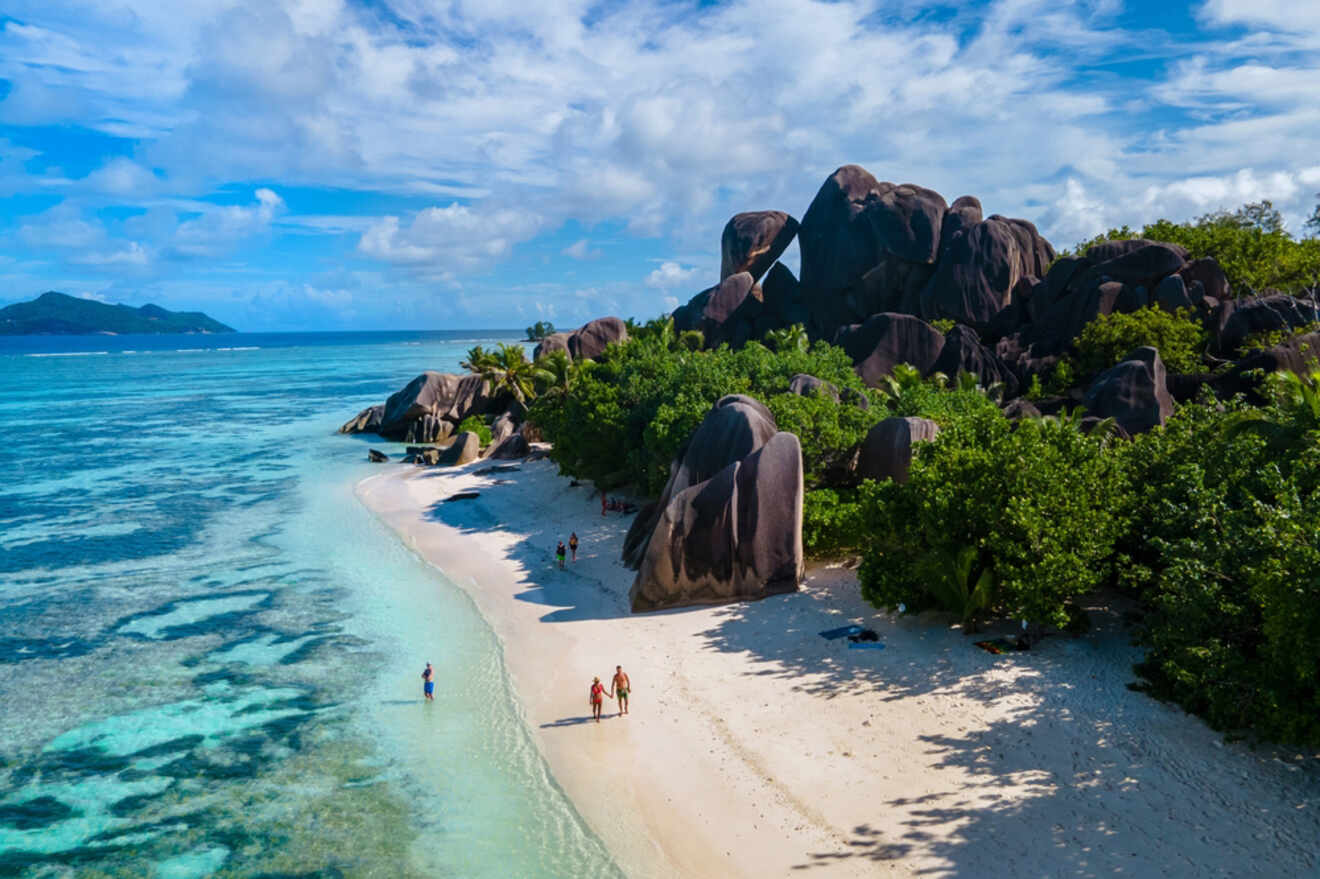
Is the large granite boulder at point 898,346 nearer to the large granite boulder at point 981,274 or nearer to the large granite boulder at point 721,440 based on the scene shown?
the large granite boulder at point 981,274

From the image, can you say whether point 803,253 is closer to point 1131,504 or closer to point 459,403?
point 459,403

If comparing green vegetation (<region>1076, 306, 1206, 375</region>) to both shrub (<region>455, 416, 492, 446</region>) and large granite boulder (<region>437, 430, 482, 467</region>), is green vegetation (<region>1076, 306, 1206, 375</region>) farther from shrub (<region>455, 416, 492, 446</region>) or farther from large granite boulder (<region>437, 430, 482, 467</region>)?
shrub (<region>455, 416, 492, 446</region>)

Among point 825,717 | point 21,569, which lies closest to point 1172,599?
point 825,717

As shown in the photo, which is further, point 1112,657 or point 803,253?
point 803,253

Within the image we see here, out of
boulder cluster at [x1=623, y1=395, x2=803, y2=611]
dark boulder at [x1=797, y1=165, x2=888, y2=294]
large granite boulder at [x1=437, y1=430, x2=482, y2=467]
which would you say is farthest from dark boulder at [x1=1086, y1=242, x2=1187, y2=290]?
large granite boulder at [x1=437, y1=430, x2=482, y2=467]

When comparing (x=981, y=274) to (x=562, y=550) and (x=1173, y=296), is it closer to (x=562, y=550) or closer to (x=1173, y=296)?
(x=1173, y=296)

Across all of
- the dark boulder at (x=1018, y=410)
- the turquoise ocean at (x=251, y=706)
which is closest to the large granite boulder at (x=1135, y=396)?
the dark boulder at (x=1018, y=410)
